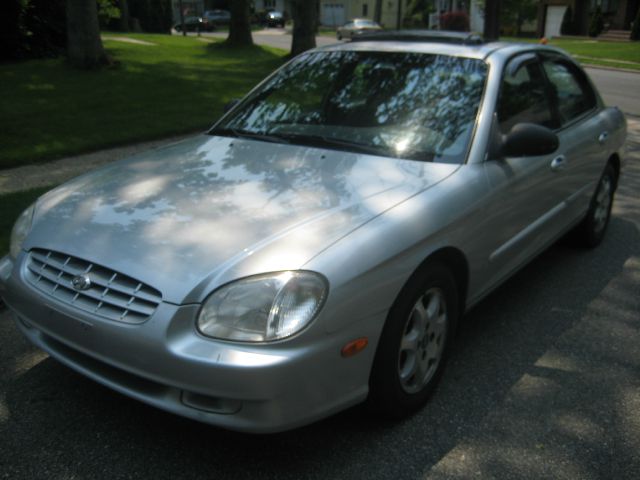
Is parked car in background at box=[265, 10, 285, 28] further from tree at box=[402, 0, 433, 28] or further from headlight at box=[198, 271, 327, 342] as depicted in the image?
headlight at box=[198, 271, 327, 342]

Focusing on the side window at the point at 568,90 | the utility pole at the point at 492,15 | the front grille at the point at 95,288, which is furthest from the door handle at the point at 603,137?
the utility pole at the point at 492,15

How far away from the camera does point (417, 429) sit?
300 centimetres

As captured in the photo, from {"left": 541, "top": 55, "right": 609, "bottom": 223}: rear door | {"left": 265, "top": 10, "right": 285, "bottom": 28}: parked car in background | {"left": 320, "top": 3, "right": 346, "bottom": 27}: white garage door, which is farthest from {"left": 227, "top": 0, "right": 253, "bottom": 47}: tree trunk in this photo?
{"left": 320, "top": 3, "right": 346, "bottom": 27}: white garage door

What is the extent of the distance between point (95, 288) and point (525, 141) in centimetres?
223

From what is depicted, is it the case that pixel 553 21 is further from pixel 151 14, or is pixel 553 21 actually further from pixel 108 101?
pixel 108 101

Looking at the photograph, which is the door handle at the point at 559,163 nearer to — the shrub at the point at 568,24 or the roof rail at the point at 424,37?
the roof rail at the point at 424,37

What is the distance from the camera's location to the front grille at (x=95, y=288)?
8.29ft

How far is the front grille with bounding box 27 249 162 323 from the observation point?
2527 millimetres

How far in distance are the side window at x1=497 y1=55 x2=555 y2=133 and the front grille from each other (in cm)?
222

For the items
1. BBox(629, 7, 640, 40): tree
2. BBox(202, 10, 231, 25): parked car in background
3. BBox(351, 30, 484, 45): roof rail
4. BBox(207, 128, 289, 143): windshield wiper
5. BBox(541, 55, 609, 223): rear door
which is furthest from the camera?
BBox(202, 10, 231, 25): parked car in background

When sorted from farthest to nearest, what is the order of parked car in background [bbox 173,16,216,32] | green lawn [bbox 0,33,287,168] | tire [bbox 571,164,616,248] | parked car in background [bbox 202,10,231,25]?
parked car in background [bbox 202,10,231,25]
parked car in background [bbox 173,16,216,32]
green lawn [bbox 0,33,287,168]
tire [bbox 571,164,616,248]

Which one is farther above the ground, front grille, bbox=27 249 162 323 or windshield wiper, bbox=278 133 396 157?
windshield wiper, bbox=278 133 396 157

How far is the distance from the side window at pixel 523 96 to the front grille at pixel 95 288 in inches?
87.3

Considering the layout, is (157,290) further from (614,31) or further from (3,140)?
(614,31)
